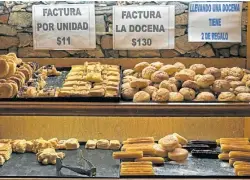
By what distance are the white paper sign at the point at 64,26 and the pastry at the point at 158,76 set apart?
0.60 metres

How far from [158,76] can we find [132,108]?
32cm

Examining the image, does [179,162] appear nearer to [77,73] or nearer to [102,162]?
[102,162]

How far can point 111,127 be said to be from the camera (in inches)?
152

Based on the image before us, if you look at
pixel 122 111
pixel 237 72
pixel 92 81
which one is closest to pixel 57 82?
pixel 92 81

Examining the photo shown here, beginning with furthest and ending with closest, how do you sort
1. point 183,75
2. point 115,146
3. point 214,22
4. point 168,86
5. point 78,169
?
point 214,22 → point 115,146 → point 183,75 → point 168,86 → point 78,169

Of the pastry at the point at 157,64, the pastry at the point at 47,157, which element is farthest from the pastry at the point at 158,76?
the pastry at the point at 47,157

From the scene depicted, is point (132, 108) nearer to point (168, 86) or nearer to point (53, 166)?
point (168, 86)

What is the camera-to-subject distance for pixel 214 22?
3.66 metres

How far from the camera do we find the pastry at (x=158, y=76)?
3.26m

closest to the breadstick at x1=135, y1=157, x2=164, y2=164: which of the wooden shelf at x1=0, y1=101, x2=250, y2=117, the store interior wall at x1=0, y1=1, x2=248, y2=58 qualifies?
the wooden shelf at x1=0, y1=101, x2=250, y2=117

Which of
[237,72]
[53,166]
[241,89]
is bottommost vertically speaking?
[53,166]

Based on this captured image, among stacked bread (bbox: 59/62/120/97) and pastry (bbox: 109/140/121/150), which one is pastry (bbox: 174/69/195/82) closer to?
stacked bread (bbox: 59/62/120/97)

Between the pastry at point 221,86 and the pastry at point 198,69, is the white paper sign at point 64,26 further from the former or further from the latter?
the pastry at point 221,86

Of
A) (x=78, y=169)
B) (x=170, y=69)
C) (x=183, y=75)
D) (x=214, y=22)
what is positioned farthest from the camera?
(x=214, y=22)
